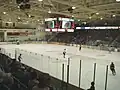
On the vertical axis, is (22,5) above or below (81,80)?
above

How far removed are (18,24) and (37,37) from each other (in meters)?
5.08

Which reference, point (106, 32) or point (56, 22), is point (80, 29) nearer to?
point (106, 32)

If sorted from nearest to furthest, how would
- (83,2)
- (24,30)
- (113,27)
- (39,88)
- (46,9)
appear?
(39,88)
(83,2)
(46,9)
(113,27)
(24,30)

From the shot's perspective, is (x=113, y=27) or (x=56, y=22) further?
(x=113, y=27)

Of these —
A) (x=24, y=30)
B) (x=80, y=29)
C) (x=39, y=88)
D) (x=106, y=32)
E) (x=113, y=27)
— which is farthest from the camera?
(x=24, y=30)

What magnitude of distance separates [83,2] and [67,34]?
850 inches

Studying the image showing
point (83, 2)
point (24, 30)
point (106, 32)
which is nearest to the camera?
point (83, 2)

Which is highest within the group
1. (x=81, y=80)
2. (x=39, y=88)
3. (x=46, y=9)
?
(x=46, y=9)

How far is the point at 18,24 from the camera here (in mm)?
37188

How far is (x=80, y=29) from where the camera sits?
34.0 meters

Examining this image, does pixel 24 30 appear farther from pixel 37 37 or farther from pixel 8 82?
pixel 8 82

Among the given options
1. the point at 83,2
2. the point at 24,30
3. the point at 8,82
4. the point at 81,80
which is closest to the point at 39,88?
the point at 8,82

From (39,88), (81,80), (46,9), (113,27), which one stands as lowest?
(81,80)

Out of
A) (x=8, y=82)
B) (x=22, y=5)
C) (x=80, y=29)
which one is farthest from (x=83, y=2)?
(x=80, y=29)
